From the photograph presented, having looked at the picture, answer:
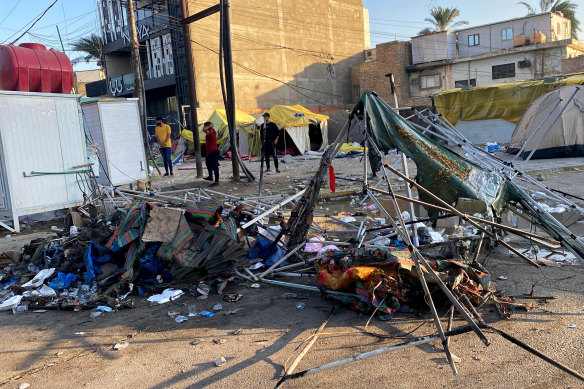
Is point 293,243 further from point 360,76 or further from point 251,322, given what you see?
point 360,76

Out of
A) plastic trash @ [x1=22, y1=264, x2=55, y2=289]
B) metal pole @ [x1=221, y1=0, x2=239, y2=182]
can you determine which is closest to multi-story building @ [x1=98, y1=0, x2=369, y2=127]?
metal pole @ [x1=221, y1=0, x2=239, y2=182]

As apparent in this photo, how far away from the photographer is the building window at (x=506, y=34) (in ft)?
103

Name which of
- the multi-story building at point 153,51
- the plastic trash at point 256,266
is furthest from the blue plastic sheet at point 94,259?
the multi-story building at point 153,51

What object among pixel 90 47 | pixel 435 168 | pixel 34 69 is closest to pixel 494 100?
pixel 435 168

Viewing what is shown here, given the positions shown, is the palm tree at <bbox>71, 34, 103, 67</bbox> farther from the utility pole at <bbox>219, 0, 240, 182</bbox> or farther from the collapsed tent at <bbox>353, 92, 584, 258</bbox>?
the collapsed tent at <bbox>353, 92, 584, 258</bbox>

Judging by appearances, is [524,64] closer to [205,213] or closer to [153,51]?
[153,51]

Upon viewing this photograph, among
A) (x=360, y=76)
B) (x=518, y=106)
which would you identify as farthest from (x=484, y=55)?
(x=518, y=106)

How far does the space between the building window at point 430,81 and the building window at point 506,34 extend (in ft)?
16.3

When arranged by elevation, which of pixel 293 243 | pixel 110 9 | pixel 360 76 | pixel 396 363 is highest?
pixel 110 9

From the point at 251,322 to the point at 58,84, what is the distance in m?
7.39

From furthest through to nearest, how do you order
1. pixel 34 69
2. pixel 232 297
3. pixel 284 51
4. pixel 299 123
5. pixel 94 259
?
pixel 284 51 → pixel 299 123 → pixel 34 69 → pixel 94 259 → pixel 232 297

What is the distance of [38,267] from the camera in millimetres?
6051

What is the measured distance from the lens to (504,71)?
1202 inches

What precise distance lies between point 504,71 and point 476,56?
6.78ft
